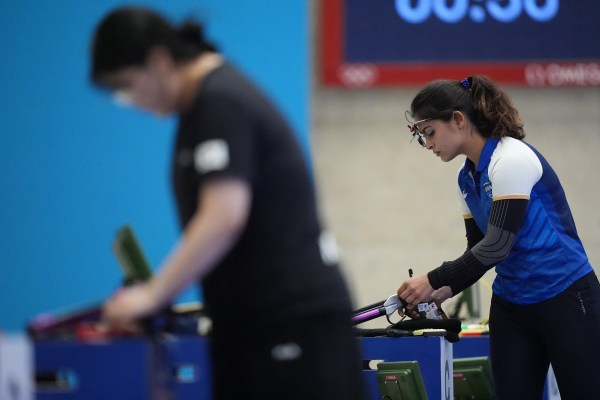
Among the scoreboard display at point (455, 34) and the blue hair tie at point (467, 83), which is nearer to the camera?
the blue hair tie at point (467, 83)

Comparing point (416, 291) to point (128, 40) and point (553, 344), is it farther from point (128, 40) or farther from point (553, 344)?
point (128, 40)

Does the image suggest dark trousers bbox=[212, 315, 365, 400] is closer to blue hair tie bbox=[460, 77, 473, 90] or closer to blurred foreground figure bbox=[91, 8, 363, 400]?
blurred foreground figure bbox=[91, 8, 363, 400]

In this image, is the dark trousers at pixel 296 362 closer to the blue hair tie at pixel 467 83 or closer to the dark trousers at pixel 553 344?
the dark trousers at pixel 553 344

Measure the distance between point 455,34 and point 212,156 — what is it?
3432 mm

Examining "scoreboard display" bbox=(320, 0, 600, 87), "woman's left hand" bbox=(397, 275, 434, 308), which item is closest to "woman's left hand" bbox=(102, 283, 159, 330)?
"woman's left hand" bbox=(397, 275, 434, 308)

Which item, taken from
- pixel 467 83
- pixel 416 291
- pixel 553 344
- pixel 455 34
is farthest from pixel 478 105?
pixel 455 34

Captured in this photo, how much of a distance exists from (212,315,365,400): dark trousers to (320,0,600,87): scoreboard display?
328 centimetres

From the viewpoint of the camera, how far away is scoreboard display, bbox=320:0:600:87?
4.81 metres

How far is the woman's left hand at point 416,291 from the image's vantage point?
9.79 ft

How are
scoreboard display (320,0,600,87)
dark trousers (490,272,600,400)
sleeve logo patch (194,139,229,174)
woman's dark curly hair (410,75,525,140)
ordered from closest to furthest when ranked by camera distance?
sleeve logo patch (194,139,229,174)
dark trousers (490,272,600,400)
woman's dark curly hair (410,75,525,140)
scoreboard display (320,0,600,87)

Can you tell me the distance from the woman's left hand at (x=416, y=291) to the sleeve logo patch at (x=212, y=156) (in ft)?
4.85

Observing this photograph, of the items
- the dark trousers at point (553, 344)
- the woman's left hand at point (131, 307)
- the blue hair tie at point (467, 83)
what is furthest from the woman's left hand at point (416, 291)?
the woman's left hand at point (131, 307)

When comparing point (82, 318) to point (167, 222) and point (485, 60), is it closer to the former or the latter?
point (167, 222)

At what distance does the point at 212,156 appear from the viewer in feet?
5.29
